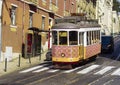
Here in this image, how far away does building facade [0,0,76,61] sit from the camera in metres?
34.3

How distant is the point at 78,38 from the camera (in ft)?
94.9

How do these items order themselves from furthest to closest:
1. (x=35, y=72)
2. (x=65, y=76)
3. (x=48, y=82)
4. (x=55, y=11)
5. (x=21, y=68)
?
(x=55, y=11), (x=21, y=68), (x=35, y=72), (x=65, y=76), (x=48, y=82)

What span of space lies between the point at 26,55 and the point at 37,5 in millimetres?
7203

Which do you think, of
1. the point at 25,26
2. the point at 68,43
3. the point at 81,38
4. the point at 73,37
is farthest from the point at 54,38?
the point at 25,26

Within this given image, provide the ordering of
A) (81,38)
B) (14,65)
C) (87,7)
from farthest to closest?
1. (87,7)
2. (14,65)
3. (81,38)

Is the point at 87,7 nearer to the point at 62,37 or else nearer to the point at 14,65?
the point at 14,65

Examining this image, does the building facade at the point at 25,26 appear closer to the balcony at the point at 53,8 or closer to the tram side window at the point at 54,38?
the balcony at the point at 53,8

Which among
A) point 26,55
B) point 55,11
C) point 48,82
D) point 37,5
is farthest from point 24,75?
point 55,11

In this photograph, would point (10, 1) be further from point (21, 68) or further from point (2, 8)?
point (21, 68)

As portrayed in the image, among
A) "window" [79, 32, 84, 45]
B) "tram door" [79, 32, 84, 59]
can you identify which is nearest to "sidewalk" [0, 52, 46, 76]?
"tram door" [79, 32, 84, 59]

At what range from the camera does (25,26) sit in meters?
38.9

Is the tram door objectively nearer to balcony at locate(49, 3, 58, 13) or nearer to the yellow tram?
the yellow tram

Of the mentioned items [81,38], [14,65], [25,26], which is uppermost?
[25,26]

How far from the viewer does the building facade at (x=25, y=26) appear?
34.3 m
